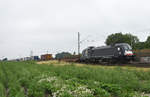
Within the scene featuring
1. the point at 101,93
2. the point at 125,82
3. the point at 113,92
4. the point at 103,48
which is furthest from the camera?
the point at 103,48

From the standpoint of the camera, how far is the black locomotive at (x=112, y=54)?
24431mm

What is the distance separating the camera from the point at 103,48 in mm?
28891

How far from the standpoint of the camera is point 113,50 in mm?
26156

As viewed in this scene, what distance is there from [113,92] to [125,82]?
1.98 m

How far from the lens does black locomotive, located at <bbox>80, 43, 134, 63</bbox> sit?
2443 centimetres

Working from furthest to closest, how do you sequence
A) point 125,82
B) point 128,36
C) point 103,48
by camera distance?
point 128,36 → point 103,48 → point 125,82

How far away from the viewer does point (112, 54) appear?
2611cm

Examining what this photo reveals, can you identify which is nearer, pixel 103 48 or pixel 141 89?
pixel 141 89

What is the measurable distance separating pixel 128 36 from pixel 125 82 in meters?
63.9

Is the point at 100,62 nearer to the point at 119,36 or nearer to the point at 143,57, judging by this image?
the point at 143,57

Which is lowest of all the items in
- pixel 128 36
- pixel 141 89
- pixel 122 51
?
pixel 141 89

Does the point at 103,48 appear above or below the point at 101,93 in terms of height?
above

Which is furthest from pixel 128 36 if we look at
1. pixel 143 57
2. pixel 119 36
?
pixel 143 57

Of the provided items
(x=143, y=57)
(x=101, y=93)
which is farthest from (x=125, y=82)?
(x=143, y=57)
